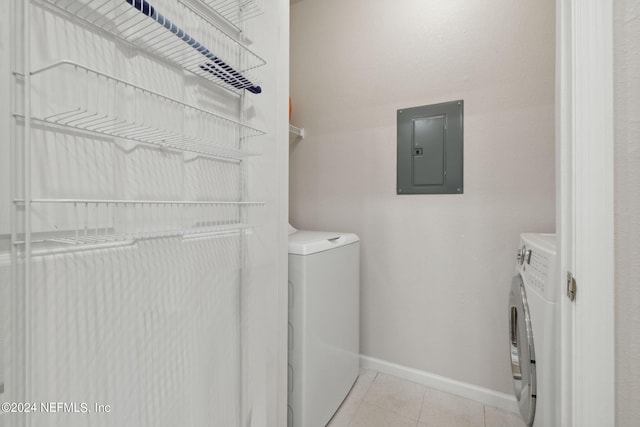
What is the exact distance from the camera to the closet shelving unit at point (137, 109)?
55cm

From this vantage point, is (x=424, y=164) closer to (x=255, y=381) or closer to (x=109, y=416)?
(x=255, y=381)

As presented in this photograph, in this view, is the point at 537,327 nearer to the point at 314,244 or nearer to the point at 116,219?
the point at 314,244

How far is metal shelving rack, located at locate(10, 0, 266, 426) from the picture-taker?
495 mm

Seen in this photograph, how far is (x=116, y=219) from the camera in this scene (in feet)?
2.22

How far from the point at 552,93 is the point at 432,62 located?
677mm

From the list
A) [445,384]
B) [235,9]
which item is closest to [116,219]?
[235,9]

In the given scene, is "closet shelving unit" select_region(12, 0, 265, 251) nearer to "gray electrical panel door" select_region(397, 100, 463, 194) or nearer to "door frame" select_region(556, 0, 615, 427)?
"door frame" select_region(556, 0, 615, 427)

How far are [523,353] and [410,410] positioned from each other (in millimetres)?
769

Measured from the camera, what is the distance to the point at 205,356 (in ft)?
2.91

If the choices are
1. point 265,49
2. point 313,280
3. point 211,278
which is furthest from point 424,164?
point 211,278

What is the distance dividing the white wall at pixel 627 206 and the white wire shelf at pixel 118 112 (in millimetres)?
924

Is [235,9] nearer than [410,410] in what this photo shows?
Yes

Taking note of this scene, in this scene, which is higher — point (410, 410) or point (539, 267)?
point (539, 267)

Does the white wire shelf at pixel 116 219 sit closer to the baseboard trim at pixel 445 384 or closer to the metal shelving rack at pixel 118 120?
the metal shelving rack at pixel 118 120
